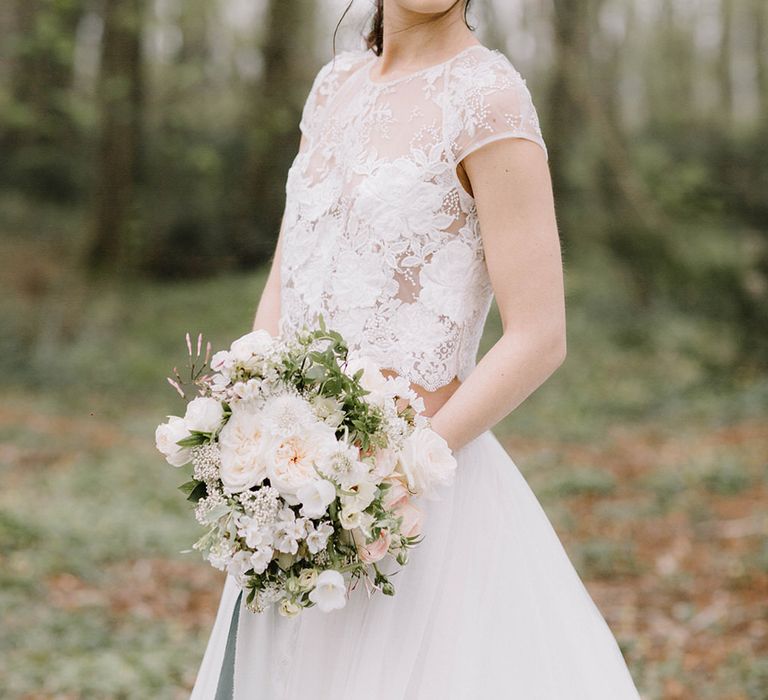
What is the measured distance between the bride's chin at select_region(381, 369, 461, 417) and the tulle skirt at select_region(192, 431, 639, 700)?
4.7 inches

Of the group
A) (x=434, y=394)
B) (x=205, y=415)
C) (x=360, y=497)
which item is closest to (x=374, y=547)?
(x=360, y=497)

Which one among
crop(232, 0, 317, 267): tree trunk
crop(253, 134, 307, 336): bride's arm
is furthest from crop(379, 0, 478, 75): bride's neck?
crop(232, 0, 317, 267): tree trunk

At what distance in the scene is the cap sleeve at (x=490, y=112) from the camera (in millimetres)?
1855

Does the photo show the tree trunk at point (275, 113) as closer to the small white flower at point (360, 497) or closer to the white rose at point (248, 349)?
the white rose at point (248, 349)

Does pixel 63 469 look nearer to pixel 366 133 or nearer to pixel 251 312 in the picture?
pixel 251 312

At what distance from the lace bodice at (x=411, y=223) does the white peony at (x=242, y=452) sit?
1.46 ft

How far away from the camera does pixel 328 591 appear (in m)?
1.60

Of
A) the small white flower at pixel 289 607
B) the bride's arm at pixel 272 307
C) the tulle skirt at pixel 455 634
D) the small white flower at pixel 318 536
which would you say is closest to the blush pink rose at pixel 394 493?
the small white flower at pixel 318 536

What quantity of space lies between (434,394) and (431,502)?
8.6 inches

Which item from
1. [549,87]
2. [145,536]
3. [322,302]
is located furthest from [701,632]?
[549,87]

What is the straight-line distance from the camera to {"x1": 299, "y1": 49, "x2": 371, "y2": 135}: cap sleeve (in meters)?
2.35

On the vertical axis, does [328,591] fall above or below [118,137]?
below

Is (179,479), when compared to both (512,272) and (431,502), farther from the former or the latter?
(512,272)

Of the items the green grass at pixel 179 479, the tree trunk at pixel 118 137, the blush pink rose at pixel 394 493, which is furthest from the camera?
the tree trunk at pixel 118 137
